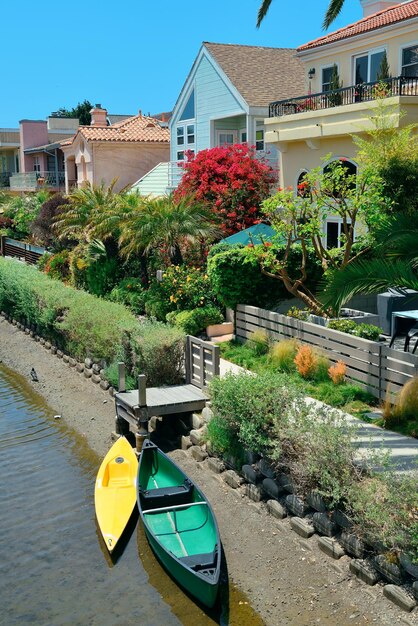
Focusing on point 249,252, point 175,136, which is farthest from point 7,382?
point 175,136

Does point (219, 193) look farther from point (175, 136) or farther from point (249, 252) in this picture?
point (175, 136)

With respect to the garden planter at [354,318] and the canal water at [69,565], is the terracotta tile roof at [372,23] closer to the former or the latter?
the garden planter at [354,318]

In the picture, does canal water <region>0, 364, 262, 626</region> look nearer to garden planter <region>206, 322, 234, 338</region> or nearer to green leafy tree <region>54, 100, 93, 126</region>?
garden planter <region>206, 322, 234, 338</region>

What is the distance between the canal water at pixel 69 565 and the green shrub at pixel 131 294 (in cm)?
729

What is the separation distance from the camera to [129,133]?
40.0 meters

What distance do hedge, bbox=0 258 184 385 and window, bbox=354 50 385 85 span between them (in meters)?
11.2

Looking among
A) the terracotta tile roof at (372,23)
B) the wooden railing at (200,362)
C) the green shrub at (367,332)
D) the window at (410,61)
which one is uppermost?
the terracotta tile roof at (372,23)

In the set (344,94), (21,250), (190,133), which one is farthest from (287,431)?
(21,250)

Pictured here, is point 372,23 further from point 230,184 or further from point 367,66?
point 230,184

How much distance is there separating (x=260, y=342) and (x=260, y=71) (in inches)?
716

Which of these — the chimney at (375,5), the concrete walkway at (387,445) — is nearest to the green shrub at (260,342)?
the concrete walkway at (387,445)

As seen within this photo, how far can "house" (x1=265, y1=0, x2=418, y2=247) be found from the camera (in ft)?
65.0

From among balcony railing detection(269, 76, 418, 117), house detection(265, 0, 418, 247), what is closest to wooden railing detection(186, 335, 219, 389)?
house detection(265, 0, 418, 247)

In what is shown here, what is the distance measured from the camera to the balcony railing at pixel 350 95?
19125 mm
